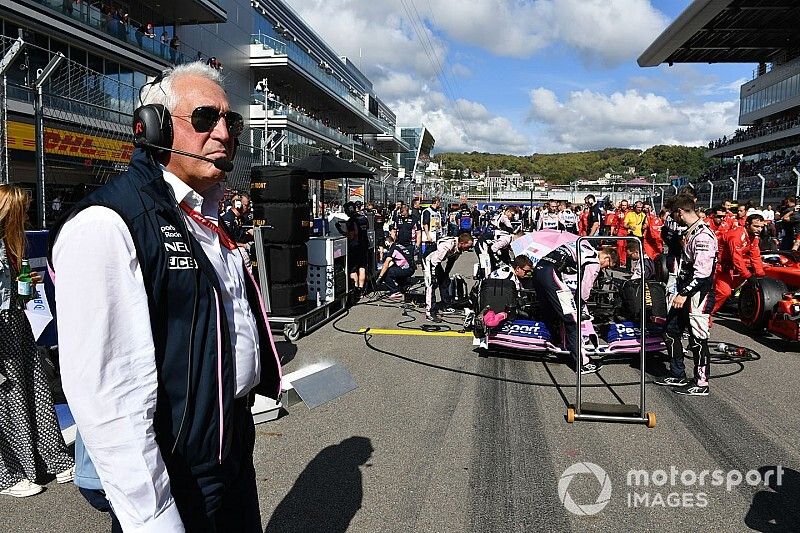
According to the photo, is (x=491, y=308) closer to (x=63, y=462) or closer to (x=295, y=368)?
(x=295, y=368)

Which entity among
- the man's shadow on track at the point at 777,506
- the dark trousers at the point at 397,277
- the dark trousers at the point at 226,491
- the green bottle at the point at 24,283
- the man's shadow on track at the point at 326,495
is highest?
the green bottle at the point at 24,283

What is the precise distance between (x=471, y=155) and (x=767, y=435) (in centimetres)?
16097

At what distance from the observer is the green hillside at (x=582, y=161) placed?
420 ft

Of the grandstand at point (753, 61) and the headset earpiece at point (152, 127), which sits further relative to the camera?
the grandstand at point (753, 61)

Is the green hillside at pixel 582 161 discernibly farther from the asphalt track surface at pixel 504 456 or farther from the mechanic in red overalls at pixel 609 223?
the asphalt track surface at pixel 504 456

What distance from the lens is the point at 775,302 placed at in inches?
328

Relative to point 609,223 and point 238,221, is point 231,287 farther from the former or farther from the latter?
point 609,223

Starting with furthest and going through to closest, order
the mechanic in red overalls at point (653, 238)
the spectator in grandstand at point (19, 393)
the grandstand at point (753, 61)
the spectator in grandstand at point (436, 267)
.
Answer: the grandstand at point (753, 61) → the mechanic in red overalls at point (653, 238) → the spectator in grandstand at point (436, 267) → the spectator in grandstand at point (19, 393)

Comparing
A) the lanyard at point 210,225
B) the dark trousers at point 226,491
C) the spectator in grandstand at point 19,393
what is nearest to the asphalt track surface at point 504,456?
the spectator in grandstand at point 19,393

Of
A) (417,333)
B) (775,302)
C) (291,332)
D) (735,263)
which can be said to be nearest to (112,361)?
(291,332)

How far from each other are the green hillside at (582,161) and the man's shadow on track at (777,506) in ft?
400

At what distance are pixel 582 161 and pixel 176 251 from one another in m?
155

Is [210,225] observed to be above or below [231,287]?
above

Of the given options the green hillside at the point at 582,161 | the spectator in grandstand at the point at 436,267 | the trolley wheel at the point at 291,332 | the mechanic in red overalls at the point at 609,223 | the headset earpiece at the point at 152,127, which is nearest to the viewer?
the headset earpiece at the point at 152,127
